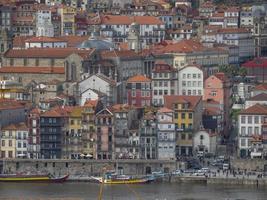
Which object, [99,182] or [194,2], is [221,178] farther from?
[194,2]

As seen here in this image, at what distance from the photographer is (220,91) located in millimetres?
66125

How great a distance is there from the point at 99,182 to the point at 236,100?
28.4 ft

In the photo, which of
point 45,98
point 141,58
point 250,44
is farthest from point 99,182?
point 250,44

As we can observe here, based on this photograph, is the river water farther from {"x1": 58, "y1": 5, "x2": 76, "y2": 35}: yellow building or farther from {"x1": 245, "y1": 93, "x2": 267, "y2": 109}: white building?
{"x1": 58, "y1": 5, "x2": 76, "y2": 35}: yellow building

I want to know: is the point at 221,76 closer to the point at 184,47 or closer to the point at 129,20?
the point at 184,47

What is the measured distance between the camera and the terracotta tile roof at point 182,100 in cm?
6188

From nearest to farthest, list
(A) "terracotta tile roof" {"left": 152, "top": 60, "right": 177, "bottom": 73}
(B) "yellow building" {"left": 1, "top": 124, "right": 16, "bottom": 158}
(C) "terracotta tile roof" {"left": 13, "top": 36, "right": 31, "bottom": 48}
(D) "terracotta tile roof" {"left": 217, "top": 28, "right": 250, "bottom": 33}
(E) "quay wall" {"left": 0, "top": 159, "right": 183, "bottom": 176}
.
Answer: (E) "quay wall" {"left": 0, "top": 159, "right": 183, "bottom": 176}
(B) "yellow building" {"left": 1, "top": 124, "right": 16, "bottom": 158}
(A) "terracotta tile roof" {"left": 152, "top": 60, "right": 177, "bottom": 73}
(C) "terracotta tile roof" {"left": 13, "top": 36, "right": 31, "bottom": 48}
(D) "terracotta tile roof" {"left": 217, "top": 28, "right": 250, "bottom": 33}

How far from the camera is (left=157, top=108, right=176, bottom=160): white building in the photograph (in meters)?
60.8

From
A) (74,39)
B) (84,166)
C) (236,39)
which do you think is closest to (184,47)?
(74,39)

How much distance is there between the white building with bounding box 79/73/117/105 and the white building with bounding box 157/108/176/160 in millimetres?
4491

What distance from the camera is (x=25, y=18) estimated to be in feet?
278

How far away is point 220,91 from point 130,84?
8.88 ft

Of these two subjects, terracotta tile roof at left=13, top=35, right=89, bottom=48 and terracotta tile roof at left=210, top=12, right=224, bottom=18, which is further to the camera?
terracotta tile roof at left=210, top=12, right=224, bottom=18

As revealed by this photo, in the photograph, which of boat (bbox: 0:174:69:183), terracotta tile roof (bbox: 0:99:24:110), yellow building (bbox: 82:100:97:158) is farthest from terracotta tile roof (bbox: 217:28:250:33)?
boat (bbox: 0:174:69:183)
